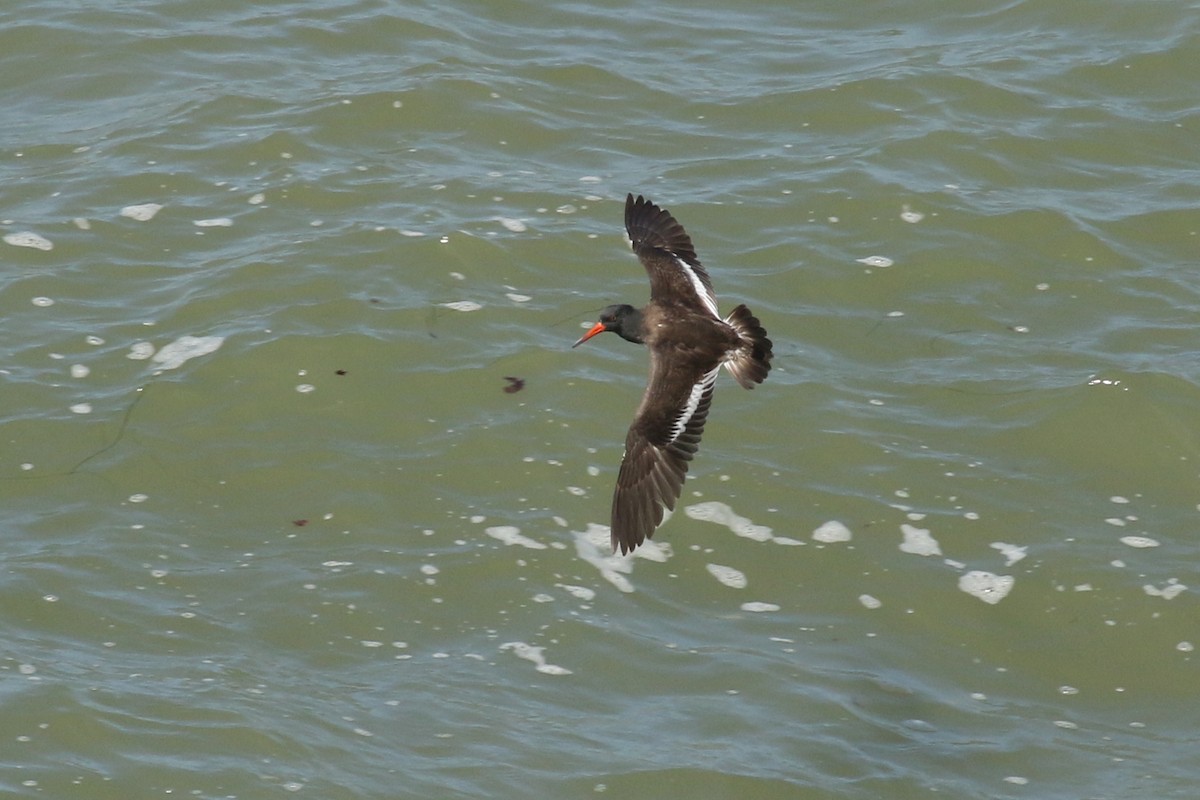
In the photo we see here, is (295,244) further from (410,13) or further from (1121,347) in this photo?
(1121,347)

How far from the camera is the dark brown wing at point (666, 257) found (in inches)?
377

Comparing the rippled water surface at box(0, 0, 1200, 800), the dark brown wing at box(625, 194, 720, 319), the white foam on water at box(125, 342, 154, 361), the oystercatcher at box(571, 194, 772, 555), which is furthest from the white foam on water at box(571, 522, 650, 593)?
the white foam on water at box(125, 342, 154, 361)

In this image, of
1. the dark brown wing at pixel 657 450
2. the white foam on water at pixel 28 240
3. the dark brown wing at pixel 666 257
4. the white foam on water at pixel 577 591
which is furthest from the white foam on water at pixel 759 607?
the white foam on water at pixel 28 240

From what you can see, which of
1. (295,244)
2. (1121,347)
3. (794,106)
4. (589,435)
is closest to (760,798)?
(589,435)

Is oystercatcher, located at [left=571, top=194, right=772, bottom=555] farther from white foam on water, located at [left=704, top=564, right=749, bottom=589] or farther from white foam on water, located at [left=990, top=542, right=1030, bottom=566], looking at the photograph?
white foam on water, located at [left=990, top=542, right=1030, bottom=566]

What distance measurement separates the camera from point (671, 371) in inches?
348

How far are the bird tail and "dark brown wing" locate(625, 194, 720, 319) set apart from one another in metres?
0.58

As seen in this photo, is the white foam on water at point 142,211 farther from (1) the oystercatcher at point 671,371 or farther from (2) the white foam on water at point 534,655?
(2) the white foam on water at point 534,655

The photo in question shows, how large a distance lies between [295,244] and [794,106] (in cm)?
432

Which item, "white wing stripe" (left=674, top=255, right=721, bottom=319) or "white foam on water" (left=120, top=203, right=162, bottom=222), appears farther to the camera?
"white foam on water" (left=120, top=203, right=162, bottom=222)

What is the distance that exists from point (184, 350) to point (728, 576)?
3907mm

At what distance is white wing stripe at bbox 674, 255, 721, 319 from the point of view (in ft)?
31.3

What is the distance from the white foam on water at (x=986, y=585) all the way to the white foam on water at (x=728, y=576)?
1173mm

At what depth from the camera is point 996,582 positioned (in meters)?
9.32
